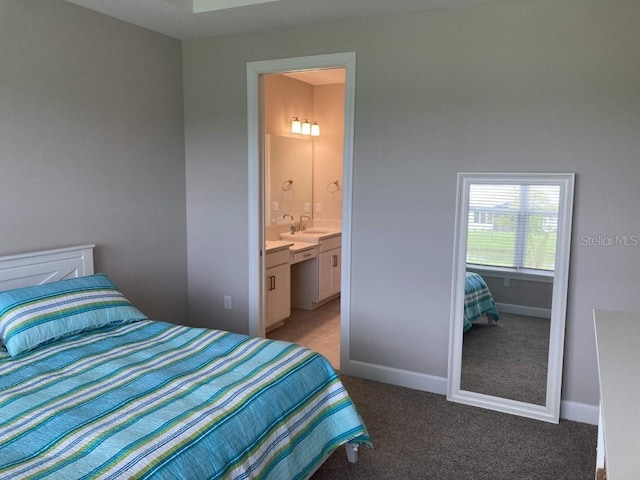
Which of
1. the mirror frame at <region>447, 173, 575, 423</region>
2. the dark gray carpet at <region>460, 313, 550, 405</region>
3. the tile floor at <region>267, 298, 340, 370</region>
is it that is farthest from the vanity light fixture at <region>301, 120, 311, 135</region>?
the dark gray carpet at <region>460, 313, 550, 405</region>

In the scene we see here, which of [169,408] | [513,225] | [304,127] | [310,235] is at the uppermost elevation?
[304,127]

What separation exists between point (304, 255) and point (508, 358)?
243 cm

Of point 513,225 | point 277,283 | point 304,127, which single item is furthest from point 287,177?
point 513,225

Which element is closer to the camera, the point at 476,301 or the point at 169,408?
the point at 169,408

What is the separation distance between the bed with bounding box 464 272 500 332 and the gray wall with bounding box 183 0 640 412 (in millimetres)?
130

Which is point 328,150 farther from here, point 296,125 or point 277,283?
point 277,283

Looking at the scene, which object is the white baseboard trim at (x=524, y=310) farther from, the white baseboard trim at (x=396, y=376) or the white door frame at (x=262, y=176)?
the white door frame at (x=262, y=176)

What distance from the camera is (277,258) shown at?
4.75 metres

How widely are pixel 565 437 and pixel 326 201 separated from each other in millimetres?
3924

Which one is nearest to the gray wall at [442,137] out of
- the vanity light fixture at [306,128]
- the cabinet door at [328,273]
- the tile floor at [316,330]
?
the tile floor at [316,330]

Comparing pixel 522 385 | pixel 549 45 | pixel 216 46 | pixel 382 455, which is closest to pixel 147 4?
pixel 216 46

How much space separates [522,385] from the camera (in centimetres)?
326

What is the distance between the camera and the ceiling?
3125 millimetres

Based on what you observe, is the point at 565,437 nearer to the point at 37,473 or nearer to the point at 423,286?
the point at 423,286
